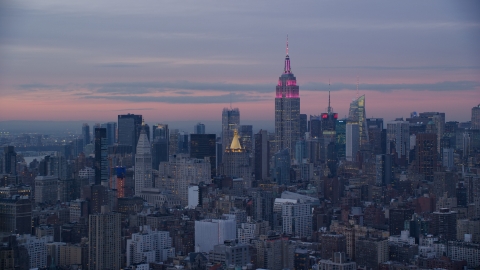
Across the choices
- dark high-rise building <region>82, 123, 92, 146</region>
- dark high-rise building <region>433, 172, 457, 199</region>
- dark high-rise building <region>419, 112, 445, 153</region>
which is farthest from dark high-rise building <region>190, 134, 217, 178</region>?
dark high-rise building <region>433, 172, 457, 199</region>

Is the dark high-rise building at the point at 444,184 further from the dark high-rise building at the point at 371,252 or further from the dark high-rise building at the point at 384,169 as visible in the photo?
Answer: the dark high-rise building at the point at 371,252

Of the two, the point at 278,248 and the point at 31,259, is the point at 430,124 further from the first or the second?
the point at 31,259

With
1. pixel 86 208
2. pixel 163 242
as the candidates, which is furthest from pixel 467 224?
pixel 86 208

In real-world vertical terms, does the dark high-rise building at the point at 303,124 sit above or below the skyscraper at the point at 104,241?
above

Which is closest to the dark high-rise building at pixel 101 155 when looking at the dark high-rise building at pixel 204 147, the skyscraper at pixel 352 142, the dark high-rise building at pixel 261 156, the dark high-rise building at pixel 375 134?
the dark high-rise building at pixel 204 147

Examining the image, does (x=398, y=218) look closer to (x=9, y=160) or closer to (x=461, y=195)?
(x=461, y=195)
